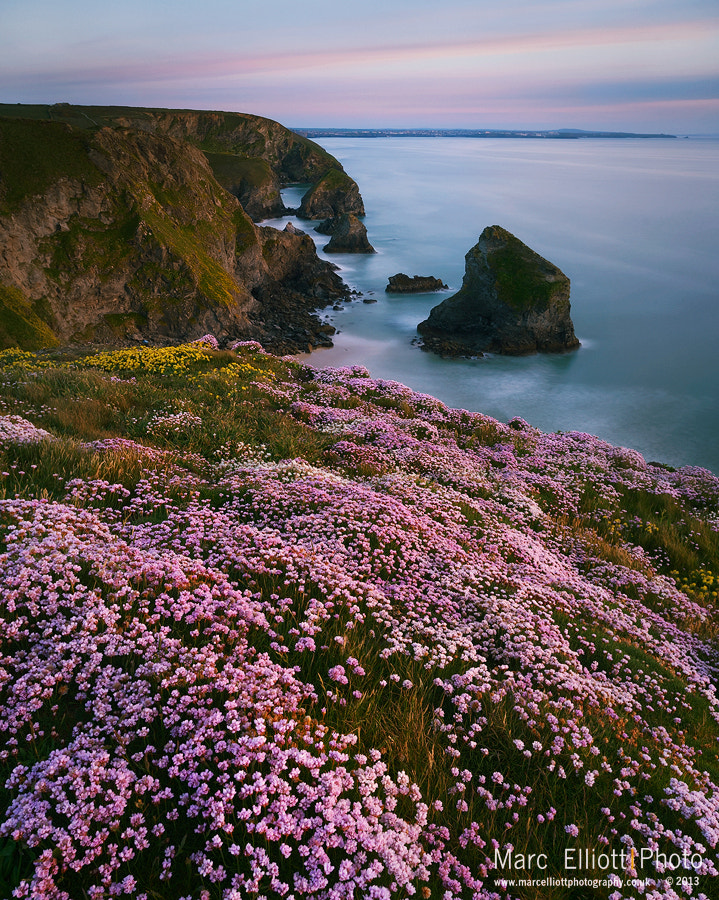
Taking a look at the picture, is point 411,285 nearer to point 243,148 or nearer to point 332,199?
point 332,199

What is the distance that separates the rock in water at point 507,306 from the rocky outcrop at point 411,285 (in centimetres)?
1588

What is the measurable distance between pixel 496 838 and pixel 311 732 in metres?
1.38

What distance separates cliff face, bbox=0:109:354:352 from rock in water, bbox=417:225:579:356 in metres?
15.4

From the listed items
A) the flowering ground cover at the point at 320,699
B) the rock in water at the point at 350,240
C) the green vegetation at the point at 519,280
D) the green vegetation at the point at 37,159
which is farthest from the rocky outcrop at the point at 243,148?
the flowering ground cover at the point at 320,699

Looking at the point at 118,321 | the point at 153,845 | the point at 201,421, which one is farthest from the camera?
the point at 118,321

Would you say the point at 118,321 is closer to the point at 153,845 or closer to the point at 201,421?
the point at 201,421

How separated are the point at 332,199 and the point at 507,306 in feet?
340

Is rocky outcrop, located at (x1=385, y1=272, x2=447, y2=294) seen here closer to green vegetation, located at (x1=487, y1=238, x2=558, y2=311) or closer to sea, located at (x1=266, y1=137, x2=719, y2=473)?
sea, located at (x1=266, y1=137, x2=719, y2=473)

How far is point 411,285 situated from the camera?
71.6 metres

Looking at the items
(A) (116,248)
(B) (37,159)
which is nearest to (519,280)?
(A) (116,248)

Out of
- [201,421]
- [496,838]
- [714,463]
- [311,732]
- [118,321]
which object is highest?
[311,732]

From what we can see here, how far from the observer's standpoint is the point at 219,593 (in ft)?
14.7

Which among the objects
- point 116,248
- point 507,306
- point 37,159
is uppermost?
point 37,159

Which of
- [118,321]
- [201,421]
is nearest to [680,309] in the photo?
[118,321]
